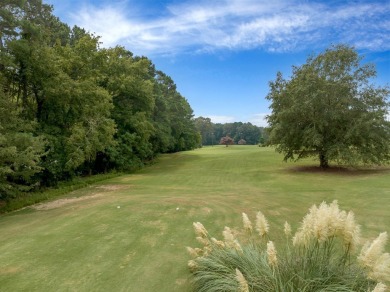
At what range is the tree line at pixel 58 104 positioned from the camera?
13.8m

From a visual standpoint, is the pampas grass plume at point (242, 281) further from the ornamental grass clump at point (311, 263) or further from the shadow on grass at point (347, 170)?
the shadow on grass at point (347, 170)

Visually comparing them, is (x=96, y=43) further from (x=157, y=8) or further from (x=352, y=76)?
(x=352, y=76)

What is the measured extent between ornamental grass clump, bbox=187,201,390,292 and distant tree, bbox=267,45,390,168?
18.2 metres

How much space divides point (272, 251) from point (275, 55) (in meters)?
23.9

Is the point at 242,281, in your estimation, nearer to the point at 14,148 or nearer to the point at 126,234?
the point at 126,234

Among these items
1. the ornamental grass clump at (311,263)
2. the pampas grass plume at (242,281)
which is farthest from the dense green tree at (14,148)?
the pampas grass plume at (242,281)

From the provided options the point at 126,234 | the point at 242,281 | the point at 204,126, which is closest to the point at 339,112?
the point at 126,234

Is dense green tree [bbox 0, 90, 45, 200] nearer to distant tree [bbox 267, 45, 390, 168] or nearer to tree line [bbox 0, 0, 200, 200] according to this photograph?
tree line [bbox 0, 0, 200, 200]

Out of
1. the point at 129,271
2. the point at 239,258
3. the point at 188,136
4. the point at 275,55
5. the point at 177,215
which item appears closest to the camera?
the point at 239,258

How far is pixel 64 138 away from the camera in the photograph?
59.3ft

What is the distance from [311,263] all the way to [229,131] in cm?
11626

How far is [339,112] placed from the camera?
2180 cm

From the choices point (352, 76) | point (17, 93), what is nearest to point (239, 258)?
point (17, 93)

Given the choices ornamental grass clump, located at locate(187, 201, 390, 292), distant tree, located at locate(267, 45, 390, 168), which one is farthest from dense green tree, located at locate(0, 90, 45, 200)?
distant tree, located at locate(267, 45, 390, 168)
